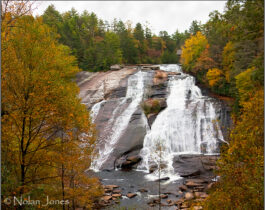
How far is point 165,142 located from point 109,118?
7.71 meters

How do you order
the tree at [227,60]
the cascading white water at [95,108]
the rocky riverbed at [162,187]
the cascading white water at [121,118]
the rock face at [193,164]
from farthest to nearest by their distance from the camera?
the tree at [227,60], the cascading white water at [95,108], the cascading white water at [121,118], the rock face at [193,164], the rocky riverbed at [162,187]

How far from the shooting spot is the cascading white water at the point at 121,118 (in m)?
22.6

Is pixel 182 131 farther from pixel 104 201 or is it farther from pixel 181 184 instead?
pixel 104 201

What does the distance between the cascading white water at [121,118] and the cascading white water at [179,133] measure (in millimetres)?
3311

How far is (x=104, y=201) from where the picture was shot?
49.7 feet

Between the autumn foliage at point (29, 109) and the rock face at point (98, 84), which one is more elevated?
the rock face at point (98, 84)

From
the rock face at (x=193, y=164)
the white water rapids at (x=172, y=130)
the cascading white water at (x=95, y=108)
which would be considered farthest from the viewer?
the cascading white water at (x=95, y=108)

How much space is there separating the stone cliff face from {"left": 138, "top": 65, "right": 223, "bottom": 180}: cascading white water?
944 mm

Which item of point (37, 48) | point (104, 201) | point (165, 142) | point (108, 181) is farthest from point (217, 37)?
point (37, 48)

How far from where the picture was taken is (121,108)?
29.1 m

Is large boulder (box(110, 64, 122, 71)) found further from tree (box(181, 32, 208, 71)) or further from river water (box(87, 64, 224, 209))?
tree (box(181, 32, 208, 71))

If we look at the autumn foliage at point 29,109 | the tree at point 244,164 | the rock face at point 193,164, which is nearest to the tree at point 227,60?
the rock face at point 193,164

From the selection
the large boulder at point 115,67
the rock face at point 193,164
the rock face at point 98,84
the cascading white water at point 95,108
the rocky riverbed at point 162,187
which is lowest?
the rocky riverbed at point 162,187

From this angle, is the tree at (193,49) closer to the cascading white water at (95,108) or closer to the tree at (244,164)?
the cascading white water at (95,108)
